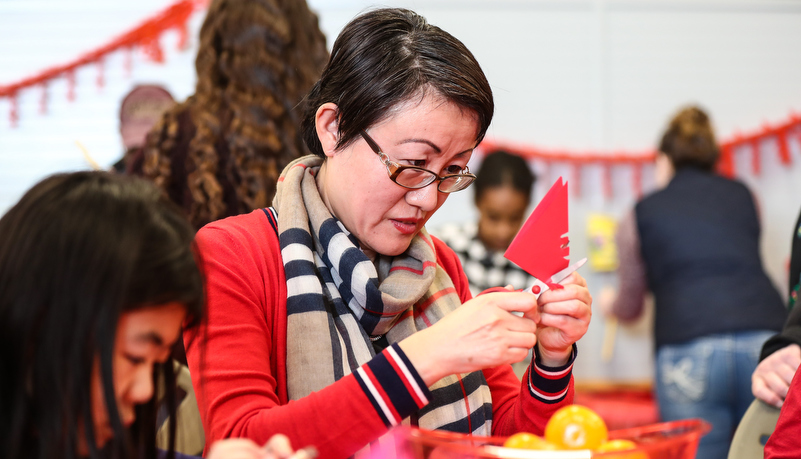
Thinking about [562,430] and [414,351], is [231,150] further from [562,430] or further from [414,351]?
[562,430]

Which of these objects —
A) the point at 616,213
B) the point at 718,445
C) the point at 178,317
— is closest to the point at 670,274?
the point at 718,445

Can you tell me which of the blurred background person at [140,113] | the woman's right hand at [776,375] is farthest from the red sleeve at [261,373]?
the blurred background person at [140,113]

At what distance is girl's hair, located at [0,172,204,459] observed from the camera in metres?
0.57

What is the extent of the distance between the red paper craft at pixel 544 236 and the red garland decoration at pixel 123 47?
2584 millimetres

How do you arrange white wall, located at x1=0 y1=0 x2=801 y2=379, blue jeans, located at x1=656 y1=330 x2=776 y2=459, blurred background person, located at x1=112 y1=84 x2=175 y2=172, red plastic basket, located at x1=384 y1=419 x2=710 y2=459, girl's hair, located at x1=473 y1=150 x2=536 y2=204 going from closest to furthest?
1. red plastic basket, located at x1=384 y1=419 x2=710 y2=459
2. blue jeans, located at x1=656 y1=330 x2=776 y2=459
3. blurred background person, located at x1=112 y1=84 x2=175 y2=172
4. girl's hair, located at x1=473 y1=150 x2=536 y2=204
5. white wall, located at x1=0 y1=0 x2=801 y2=379

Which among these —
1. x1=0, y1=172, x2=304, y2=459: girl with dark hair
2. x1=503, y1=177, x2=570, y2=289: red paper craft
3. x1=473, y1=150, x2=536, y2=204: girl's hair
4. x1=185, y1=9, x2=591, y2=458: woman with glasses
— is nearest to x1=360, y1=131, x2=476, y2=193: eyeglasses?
x1=185, y1=9, x2=591, y2=458: woman with glasses

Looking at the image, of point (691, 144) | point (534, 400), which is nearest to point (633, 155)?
point (691, 144)

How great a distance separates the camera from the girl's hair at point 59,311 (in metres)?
0.57

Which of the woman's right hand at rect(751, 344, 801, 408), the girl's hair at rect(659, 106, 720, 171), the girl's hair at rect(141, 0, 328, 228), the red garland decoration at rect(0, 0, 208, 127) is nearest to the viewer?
the woman's right hand at rect(751, 344, 801, 408)

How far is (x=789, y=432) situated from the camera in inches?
34.5

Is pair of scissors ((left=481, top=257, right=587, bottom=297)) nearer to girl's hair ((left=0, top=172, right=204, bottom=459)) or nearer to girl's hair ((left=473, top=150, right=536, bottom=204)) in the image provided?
girl's hair ((left=0, top=172, right=204, bottom=459))

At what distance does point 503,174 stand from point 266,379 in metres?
1.87

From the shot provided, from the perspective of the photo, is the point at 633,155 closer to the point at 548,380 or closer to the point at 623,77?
the point at 623,77

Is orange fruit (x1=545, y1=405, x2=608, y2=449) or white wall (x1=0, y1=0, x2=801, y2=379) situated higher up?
white wall (x1=0, y1=0, x2=801, y2=379)
